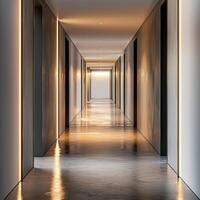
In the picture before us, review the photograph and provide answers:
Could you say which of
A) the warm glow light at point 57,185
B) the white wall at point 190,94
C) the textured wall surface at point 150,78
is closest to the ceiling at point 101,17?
the textured wall surface at point 150,78

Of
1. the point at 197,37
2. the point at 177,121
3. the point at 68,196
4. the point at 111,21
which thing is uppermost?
the point at 111,21

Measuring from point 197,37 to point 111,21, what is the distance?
263 inches

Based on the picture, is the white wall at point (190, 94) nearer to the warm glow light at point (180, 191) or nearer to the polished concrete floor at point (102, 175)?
the warm glow light at point (180, 191)

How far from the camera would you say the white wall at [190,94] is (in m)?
5.66

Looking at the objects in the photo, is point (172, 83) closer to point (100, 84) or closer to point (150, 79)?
point (150, 79)

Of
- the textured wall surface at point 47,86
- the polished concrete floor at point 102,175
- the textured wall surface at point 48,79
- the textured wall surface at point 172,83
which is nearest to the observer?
the polished concrete floor at point 102,175

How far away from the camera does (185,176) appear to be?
6387 millimetres

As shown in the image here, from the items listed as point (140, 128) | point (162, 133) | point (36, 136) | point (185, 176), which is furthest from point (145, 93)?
point (185, 176)

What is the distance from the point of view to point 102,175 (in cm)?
700

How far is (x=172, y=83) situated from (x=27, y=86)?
2169 mm

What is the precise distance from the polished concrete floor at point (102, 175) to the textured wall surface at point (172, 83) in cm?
30

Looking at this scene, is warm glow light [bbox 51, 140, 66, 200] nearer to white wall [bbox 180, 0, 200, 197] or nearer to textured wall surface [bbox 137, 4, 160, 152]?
white wall [bbox 180, 0, 200, 197]

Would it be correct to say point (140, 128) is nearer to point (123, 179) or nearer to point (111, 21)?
point (111, 21)

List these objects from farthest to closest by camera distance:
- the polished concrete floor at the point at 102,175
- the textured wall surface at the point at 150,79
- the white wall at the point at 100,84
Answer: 1. the white wall at the point at 100,84
2. the textured wall surface at the point at 150,79
3. the polished concrete floor at the point at 102,175
